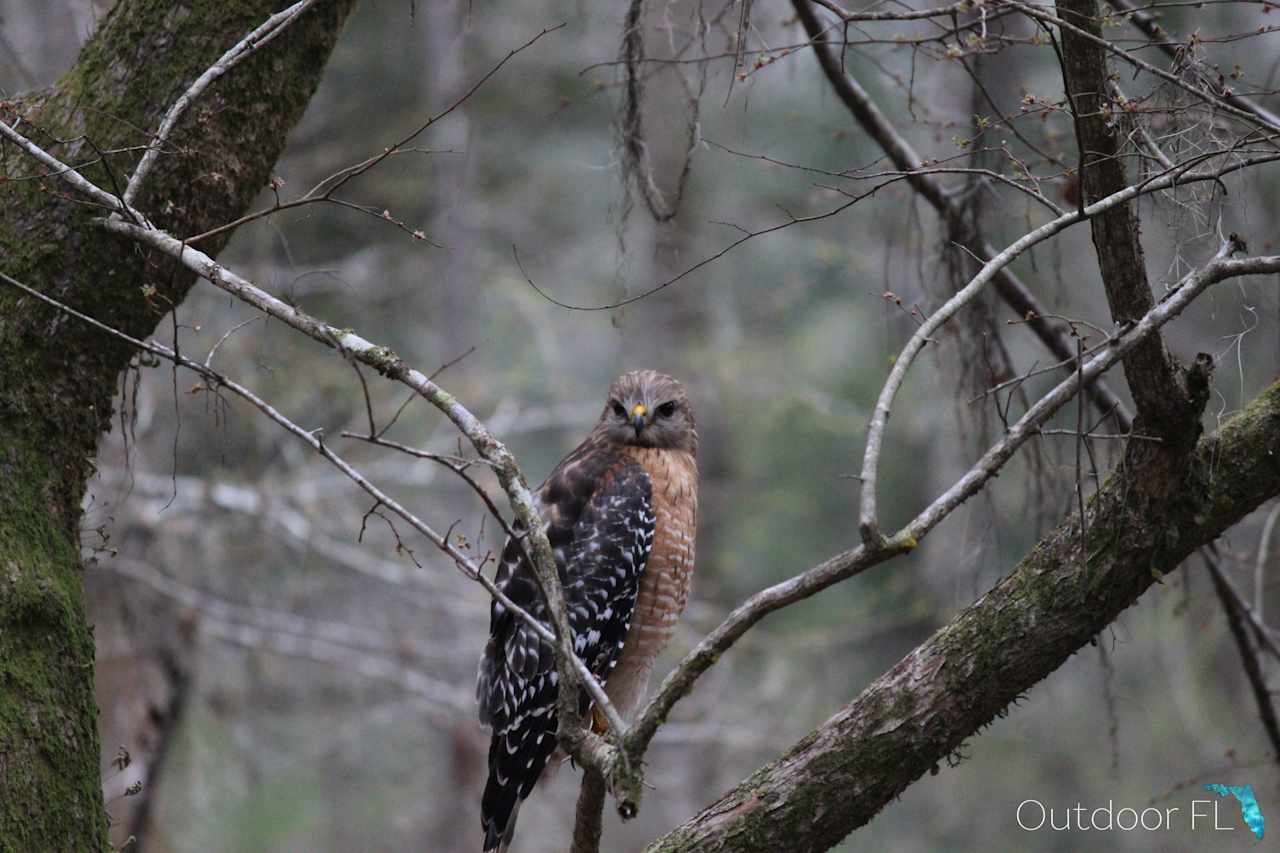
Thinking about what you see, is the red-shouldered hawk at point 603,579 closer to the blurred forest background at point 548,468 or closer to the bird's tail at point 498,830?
the bird's tail at point 498,830

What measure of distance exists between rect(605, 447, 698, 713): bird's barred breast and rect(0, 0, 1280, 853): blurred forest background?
120cm

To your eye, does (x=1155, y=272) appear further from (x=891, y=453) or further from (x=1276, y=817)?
(x=891, y=453)

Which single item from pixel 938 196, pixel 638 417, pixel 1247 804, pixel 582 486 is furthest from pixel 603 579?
pixel 1247 804

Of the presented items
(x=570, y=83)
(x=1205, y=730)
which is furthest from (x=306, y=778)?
(x=1205, y=730)

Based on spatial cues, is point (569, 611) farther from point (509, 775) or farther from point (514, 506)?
point (514, 506)

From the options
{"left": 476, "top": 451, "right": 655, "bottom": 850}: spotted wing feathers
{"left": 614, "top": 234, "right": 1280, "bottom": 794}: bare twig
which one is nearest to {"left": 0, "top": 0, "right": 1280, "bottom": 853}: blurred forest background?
{"left": 476, "top": 451, "right": 655, "bottom": 850}: spotted wing feathers

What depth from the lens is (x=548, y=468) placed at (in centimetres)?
1673

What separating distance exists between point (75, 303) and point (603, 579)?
2.30 metres

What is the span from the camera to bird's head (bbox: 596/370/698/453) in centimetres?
527

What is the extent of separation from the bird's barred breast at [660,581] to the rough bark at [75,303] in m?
2.21

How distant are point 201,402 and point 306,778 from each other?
295 inches

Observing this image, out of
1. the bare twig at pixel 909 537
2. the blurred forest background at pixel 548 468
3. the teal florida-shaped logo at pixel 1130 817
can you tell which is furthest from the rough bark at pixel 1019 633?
the teal florida-shaped logo at pixel 1130 817

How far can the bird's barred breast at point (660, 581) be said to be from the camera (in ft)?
16.1

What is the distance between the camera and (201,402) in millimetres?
8281
